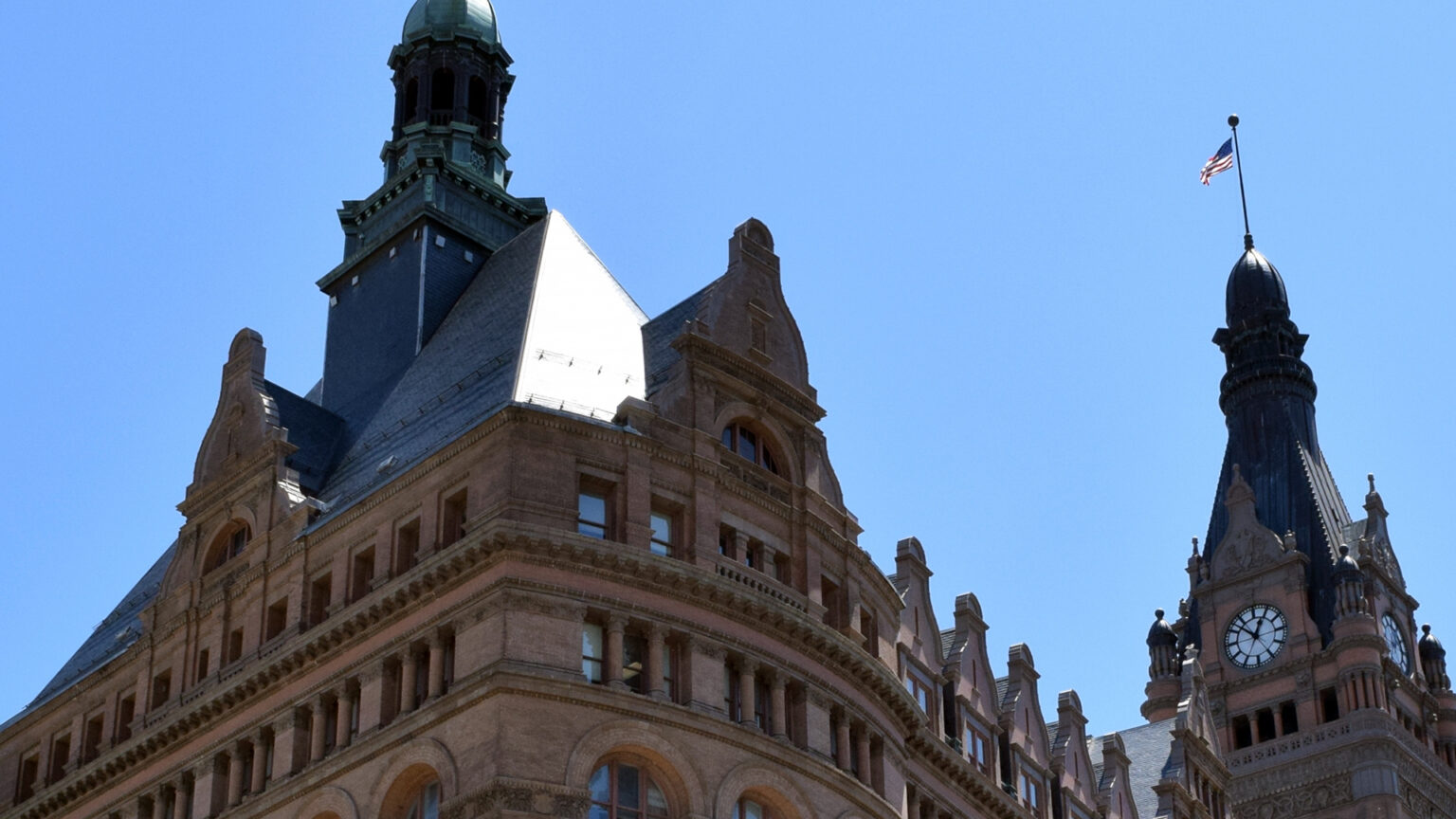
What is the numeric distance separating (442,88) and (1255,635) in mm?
67740

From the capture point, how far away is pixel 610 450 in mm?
67500

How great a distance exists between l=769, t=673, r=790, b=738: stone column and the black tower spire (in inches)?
3024

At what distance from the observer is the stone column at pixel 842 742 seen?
6875cm

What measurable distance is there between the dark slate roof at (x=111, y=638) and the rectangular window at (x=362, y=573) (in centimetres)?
1239

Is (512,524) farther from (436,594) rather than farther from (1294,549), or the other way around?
(1294,549)

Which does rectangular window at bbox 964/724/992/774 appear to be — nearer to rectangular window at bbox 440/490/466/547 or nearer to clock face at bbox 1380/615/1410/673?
rectangular window at bbox 440/490/466/547

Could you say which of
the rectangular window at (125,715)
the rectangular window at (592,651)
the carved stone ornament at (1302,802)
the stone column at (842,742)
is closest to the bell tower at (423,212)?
the rectangular window at (125,715)

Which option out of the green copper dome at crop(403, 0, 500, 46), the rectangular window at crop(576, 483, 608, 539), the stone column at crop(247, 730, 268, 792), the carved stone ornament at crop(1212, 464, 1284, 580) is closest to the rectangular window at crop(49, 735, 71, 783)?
the stone column at crop(247, 730, 268, 792)

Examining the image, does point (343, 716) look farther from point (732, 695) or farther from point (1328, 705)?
point (1328, 705)

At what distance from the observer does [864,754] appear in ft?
230

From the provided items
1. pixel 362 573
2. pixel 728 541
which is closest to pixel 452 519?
pixel 362 573

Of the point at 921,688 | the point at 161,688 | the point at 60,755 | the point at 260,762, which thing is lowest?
the point at 260,762

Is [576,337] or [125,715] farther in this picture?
[125,715]

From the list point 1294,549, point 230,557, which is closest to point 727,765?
point 230,557
